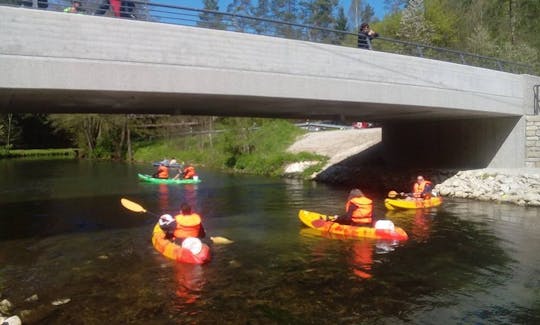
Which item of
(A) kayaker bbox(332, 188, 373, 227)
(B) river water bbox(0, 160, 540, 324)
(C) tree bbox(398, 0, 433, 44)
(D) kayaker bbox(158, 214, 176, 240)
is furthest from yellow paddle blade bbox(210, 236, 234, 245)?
(C) tree bbox(398, 0, 433, 44)

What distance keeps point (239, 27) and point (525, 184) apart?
486 inches

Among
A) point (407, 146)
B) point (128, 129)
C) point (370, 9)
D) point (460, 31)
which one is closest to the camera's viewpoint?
point (407, 146)

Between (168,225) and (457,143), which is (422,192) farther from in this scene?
(168,225)

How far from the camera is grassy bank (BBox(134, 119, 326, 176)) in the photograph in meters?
32.6

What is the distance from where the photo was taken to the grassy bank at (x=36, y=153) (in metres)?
56.9

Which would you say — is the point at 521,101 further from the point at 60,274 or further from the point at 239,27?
the point at 60,274

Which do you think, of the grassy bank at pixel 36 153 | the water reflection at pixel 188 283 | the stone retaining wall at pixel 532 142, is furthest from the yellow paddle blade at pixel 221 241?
the grassy bank at pixel 36 153

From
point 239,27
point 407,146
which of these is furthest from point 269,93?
point 407,146

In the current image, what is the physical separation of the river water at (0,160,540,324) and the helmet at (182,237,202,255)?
0.36 metres

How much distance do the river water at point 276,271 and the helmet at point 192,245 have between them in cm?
36

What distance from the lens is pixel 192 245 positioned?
10.3 meters

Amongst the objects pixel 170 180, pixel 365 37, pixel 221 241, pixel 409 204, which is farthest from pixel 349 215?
pixel 170 180

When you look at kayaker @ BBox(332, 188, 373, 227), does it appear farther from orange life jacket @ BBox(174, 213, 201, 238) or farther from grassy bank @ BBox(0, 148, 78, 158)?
grassy bank @ BBox(0, 148, 78, 158)

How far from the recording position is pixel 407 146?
24828 millimetres
